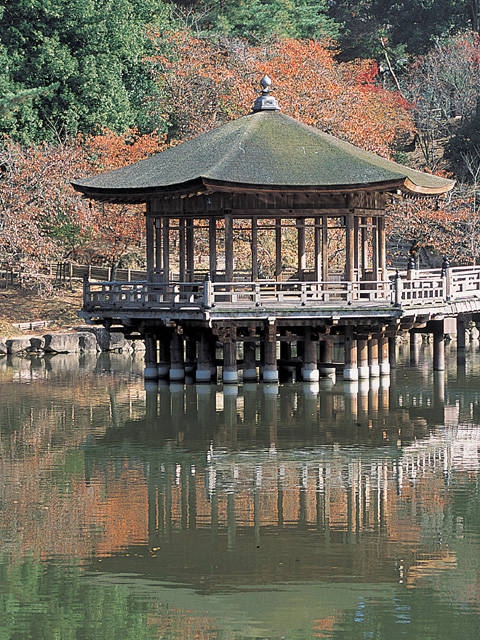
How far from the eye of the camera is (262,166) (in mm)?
34250

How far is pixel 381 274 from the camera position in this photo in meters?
37.3

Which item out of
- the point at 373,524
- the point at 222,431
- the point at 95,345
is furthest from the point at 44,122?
the point at 373,524

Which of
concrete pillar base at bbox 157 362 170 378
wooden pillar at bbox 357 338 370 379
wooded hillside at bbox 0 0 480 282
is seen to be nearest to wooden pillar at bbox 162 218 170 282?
concrete pillar base at bbox 157 362 170 378

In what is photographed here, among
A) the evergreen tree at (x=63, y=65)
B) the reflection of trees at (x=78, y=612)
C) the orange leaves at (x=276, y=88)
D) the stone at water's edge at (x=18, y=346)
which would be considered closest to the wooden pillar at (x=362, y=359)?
the stone at water's edge at (x=18, y=346)

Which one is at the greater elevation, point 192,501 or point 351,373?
point 351,373

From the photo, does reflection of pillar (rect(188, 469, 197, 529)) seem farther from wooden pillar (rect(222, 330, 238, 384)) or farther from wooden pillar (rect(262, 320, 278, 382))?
wooden pillar (rect(262, 320, 278, 382))

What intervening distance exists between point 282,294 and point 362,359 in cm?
331

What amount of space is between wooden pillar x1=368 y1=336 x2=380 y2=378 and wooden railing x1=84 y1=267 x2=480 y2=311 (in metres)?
1.31

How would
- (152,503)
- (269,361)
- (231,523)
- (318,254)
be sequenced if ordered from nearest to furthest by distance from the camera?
1. (231,523)
2. (152,503)
3. (269,361)
4. (318,254)

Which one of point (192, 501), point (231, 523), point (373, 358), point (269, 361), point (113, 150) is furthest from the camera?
point (113, 150)

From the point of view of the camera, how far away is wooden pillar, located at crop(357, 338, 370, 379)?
34.9 meters

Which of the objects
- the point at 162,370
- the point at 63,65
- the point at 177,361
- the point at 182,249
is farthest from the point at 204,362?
the point at 63,65

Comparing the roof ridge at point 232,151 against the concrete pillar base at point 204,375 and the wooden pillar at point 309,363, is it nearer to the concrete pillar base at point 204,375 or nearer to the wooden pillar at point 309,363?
the wooden pillar at point 309,363

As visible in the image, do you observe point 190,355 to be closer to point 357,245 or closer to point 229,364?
point 229,364
